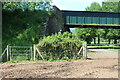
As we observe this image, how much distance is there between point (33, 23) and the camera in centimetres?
1579

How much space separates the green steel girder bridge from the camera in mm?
28161

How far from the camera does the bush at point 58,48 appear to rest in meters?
11.8

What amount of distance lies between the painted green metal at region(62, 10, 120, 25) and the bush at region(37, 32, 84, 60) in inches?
636

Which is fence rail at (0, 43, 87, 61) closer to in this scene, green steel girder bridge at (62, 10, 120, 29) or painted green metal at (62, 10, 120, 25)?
green steel girder bridge at (62, 10, 120, 29)

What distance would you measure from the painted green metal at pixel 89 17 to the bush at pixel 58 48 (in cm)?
1615

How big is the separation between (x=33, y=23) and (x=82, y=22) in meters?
14.4

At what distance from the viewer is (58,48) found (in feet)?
39.0

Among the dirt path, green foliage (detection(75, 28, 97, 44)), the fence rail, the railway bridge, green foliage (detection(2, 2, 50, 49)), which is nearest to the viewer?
the dirt path

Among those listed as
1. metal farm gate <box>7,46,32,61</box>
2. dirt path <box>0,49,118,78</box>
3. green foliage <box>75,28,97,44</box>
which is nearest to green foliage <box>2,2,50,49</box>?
metal farm gate <box>7,46,32,61</box>

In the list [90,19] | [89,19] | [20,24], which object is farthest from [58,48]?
[90,19]

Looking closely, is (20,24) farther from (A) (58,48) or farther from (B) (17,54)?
(A) (58,48)

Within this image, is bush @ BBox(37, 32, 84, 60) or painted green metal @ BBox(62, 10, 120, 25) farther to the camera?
painted green metal @ BBox(62, 10, 120, 25)

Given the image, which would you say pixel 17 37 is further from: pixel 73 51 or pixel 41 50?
pixel 73 51

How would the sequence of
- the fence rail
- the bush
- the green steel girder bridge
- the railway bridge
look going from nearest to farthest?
the fence rail, the bush, the railway bridge, the green steel girder bridge
